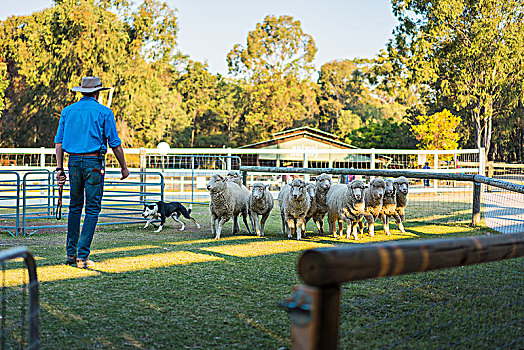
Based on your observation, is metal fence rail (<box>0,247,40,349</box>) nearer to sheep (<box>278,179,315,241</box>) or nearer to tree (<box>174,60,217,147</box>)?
sheep (<box>278,179,315,241</box>)

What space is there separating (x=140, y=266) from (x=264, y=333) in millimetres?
2976

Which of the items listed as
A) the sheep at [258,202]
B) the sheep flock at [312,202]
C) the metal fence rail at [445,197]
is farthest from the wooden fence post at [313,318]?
the sheep at [258,202]

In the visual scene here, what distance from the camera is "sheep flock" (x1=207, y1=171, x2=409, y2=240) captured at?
933cm

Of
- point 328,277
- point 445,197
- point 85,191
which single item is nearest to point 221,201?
point 85,191

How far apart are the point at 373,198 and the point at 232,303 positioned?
209 inches

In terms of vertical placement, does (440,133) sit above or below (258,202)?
above

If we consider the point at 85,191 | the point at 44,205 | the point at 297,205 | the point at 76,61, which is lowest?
the point at 44,205

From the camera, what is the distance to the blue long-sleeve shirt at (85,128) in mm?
6160

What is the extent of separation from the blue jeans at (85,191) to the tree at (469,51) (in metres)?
32.7

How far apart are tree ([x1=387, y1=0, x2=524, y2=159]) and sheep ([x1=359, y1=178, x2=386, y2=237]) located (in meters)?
27.7

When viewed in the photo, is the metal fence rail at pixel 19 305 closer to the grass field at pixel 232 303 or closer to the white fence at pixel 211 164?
the grass field at pixel 232 303

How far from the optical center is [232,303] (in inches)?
191

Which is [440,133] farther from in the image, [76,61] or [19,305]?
[19,305]

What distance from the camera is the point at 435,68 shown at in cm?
3588
